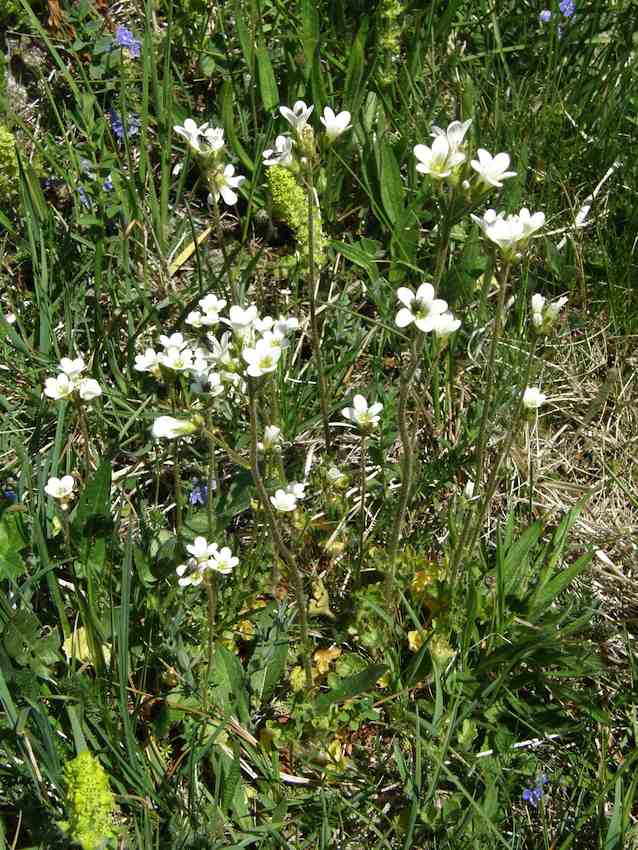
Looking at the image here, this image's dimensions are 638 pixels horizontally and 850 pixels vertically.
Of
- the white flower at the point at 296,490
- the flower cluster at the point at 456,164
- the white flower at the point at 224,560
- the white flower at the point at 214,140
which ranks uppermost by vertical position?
the flower cluster at the point at 456,164

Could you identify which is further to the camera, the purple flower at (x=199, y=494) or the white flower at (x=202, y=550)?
the purple flower at (x=199, y=494)

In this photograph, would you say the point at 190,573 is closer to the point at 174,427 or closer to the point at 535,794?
the point at 174,427

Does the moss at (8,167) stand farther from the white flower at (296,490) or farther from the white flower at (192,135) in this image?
the white flower at (296,490)

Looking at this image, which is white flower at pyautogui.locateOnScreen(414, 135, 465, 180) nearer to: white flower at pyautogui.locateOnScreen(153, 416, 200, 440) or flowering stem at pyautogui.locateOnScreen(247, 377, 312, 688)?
flowering stem at pyautogui.locateOnScreen(247, 377, 312, 688)

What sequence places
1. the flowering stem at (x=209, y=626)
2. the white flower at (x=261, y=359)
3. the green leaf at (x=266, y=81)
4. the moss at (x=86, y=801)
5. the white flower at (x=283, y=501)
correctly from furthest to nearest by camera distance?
the green leaf at (x=266, y=81)
the white flower at (x=283, y=501)
the flowering stem at (x=209, y=626)
the white flower at (x=261, y=359)
the moss at (x=86, y=801)

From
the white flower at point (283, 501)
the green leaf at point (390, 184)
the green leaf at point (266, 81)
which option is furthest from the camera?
the green leaf at point (266, 81)

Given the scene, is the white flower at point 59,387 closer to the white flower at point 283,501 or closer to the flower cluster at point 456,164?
the white flower at point 283,501

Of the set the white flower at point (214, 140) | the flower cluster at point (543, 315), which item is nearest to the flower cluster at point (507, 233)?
the flower cluster at point (543, 315)

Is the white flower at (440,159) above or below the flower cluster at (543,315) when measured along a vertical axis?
above
